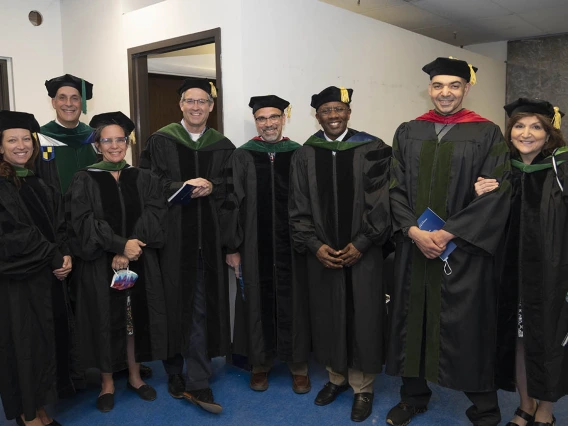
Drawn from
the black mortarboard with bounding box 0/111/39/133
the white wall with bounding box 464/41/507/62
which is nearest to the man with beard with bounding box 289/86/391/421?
the black mortarboard with bounding box 0/111/39/133

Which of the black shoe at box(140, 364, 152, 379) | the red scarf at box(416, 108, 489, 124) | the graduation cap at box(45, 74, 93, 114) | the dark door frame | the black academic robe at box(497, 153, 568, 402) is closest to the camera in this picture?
the black academic robe at box(497, 153, 568, 402)

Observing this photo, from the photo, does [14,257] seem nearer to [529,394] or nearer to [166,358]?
[166,358]

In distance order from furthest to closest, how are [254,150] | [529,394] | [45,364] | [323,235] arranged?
[254,150] < [323,235] < [45,364] < [529,394]

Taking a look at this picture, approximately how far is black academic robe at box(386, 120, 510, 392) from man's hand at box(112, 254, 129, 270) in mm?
1542

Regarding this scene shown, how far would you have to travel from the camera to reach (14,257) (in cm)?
258

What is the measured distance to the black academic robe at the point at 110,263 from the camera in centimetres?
291

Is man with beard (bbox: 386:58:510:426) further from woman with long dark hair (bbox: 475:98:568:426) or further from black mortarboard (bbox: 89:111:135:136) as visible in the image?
black mortarboard (bbox: 89:111:135:136)

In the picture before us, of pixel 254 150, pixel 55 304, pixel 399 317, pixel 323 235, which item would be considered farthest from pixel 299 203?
pixel 55 304

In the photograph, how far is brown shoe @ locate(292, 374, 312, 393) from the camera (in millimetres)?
3252

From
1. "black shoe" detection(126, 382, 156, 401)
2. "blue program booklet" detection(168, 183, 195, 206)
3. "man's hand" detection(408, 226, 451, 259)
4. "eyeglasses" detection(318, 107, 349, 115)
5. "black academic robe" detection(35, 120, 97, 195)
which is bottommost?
"black shoe" detection(126, 382, 156, 401)

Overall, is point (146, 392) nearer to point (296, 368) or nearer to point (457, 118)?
point (296, 368)

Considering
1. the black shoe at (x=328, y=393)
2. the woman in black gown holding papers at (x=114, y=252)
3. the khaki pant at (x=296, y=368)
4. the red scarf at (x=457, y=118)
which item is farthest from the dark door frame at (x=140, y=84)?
the black shoe at (x=328, y=393)

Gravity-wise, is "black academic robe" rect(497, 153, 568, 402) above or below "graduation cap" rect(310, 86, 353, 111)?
below

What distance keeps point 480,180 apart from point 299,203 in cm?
103
